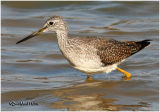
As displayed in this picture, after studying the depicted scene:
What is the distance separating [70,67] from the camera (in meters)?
11.9

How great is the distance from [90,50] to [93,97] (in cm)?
124

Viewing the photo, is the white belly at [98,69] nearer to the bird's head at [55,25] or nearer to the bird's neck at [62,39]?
the bird's neck at [62,39]

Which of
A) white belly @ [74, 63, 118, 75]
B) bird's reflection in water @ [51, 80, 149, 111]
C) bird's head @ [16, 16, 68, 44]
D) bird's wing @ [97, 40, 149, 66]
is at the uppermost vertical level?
bird's head @ [16, 16, 68, 44]

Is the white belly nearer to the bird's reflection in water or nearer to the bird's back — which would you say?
the bird's back

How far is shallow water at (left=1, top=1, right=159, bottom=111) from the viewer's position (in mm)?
9297

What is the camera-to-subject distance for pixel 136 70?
1156 centimetres

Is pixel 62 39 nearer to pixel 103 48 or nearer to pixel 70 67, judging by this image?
pixel 103 48

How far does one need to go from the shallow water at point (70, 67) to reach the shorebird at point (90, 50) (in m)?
0.43

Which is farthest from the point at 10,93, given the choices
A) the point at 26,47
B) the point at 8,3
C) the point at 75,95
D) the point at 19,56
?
the point at 8,3

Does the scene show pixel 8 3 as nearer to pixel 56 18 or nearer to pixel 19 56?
pixel 19 56

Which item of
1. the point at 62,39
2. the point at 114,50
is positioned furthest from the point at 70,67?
the point at 62,39

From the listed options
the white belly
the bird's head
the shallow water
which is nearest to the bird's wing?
the white belly

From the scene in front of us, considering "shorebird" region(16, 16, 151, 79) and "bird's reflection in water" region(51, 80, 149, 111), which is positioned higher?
"shorebird" region(16, 16, 151, 79)

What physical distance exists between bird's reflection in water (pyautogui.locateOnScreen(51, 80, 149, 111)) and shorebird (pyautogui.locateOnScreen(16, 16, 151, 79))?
40 cm
